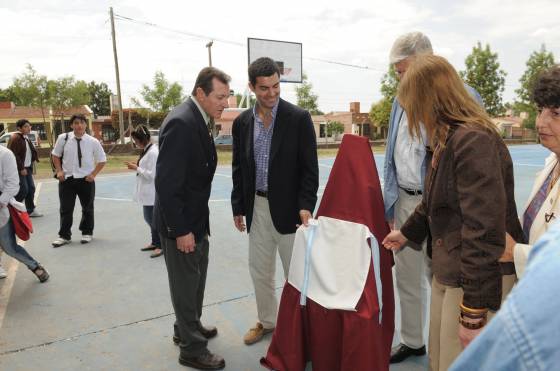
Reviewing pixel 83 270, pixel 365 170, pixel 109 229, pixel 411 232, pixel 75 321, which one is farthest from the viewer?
pixel 109 229

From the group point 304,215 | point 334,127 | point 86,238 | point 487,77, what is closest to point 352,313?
point 304,215

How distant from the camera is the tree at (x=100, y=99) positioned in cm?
6272

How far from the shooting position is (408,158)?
2654mm

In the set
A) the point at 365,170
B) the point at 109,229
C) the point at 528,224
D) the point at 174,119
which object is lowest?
the point at 109,229

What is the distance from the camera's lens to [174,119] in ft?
8.57

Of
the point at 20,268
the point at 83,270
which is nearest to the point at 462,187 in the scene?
the point at 83,270

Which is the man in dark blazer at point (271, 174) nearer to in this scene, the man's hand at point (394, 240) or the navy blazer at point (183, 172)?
the navy blazer at point (183, 172)

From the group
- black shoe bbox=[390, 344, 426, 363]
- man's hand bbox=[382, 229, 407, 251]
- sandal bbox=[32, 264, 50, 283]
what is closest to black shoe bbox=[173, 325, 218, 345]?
black shoe bbox=[390, 344, 426, 363]

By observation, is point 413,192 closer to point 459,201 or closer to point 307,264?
point 307,264

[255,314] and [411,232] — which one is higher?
[411,232]

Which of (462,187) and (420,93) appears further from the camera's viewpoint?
(420,93)

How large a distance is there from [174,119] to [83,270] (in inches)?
120

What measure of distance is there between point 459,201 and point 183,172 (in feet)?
5.37

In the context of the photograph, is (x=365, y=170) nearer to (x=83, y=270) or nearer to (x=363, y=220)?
(x=363, y=220)
